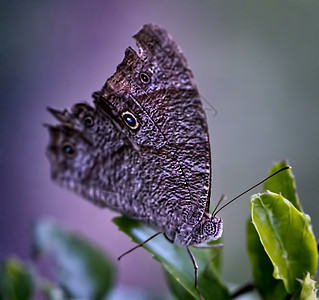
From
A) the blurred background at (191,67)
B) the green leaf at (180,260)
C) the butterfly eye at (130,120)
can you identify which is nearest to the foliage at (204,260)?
the green leaf at (180,260)

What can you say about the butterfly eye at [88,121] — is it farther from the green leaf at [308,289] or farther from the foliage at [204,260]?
the green leaf at [308,289]

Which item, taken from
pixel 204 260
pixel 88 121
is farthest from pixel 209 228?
pixel 88 121

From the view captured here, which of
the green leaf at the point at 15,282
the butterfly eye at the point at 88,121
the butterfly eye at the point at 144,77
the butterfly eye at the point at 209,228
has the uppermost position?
the butterfly eye at the point at 88,121

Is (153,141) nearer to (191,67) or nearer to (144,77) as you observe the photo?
(144,77)

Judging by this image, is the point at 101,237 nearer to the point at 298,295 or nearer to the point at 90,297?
the point at 90,297

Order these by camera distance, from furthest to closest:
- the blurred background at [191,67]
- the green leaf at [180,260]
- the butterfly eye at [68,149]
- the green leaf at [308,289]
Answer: the blurred background at [191,67]
the butterfly eye at [68,149]
the green leaf at [180,260]
the green leaf at [308,289]

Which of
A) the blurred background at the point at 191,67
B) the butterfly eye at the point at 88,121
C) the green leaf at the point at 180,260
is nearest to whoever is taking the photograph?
the green leaf at the point at 180,260
